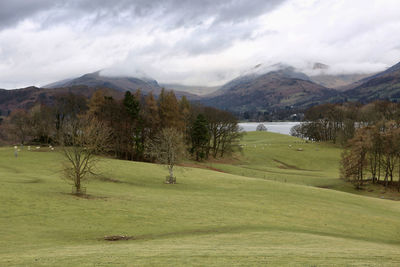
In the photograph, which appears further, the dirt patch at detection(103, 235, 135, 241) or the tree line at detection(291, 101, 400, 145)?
the tree line at detection(291, 101, 400, 145)

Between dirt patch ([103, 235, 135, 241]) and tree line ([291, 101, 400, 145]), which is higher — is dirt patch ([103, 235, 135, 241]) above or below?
below

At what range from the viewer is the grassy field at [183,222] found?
1756 centimetres

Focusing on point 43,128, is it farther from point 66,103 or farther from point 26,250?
point 26,250

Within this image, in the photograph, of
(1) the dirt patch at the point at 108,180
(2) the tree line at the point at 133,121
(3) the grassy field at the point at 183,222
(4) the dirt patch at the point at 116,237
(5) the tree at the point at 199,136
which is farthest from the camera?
(5) the tree at the point at 199,136

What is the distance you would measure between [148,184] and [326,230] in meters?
28.8

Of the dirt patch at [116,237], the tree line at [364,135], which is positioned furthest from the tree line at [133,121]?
the dirt patch at [116,237]

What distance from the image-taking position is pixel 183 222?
30.2 m

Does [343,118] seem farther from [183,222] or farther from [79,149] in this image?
[183,222]

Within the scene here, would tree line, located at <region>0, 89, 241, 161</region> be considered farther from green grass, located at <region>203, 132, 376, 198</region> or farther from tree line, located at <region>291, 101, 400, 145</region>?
tree line, located at <region>291, 101, 400, 145</region>

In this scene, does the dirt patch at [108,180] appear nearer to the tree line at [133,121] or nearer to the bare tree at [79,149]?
the bare tree at [79,149]

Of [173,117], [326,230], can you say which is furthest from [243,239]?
[173,117]

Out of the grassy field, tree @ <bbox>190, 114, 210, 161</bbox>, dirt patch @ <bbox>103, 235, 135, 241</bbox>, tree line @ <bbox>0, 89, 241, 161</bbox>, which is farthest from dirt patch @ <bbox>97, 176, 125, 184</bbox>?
tree @ <bbox>190, 114, 210, 161</bbox>

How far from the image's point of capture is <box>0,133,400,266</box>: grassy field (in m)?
17.6

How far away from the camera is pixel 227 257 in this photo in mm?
17125
